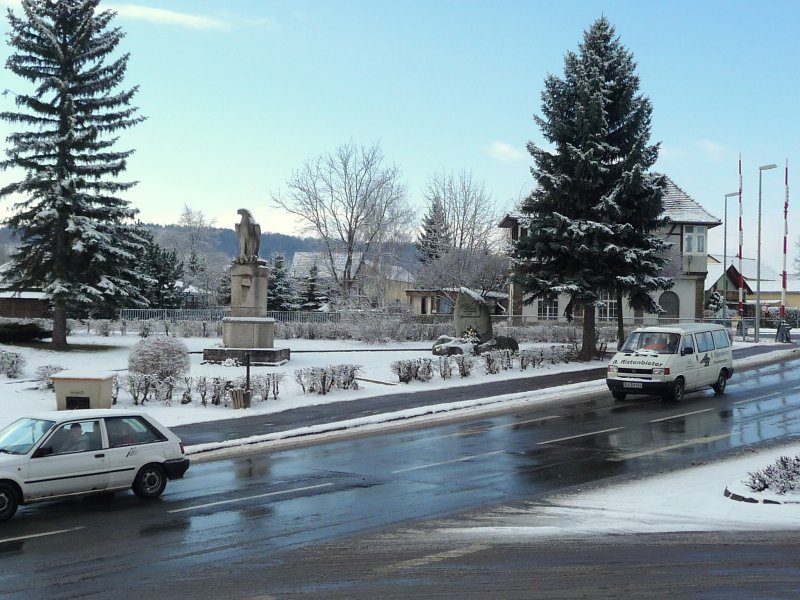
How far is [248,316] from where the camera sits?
30.2 metres

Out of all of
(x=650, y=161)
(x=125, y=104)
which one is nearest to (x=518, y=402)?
(x=650, y=161)

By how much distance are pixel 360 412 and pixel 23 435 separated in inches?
387

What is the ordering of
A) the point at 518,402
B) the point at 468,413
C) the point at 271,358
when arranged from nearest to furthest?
the point at 468,413 < the point at 518,402 < the point at 271,358

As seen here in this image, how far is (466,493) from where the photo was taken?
1126 centimetres

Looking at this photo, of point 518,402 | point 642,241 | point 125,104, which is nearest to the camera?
point 518,402

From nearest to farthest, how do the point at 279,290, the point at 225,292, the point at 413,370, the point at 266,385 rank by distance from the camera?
the point at 266,385
the point at 413,370
the point at 279,290
the point at 225,292

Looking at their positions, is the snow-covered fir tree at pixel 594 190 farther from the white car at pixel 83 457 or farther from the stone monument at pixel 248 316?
the white car at pixel 83 457

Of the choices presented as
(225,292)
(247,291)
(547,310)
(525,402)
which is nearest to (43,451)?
(525,402)

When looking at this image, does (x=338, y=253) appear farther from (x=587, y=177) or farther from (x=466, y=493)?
(x=466, y=493)

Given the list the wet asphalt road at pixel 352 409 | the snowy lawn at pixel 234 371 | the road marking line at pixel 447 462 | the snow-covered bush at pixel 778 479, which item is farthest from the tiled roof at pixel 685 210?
the snow-covered bush at pixel 778 479

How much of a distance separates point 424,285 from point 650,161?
110ft

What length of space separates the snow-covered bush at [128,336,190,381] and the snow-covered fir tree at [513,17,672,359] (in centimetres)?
1464

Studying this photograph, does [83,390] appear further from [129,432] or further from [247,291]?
[247,291]

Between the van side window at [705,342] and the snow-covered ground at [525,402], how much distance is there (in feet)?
11.2
